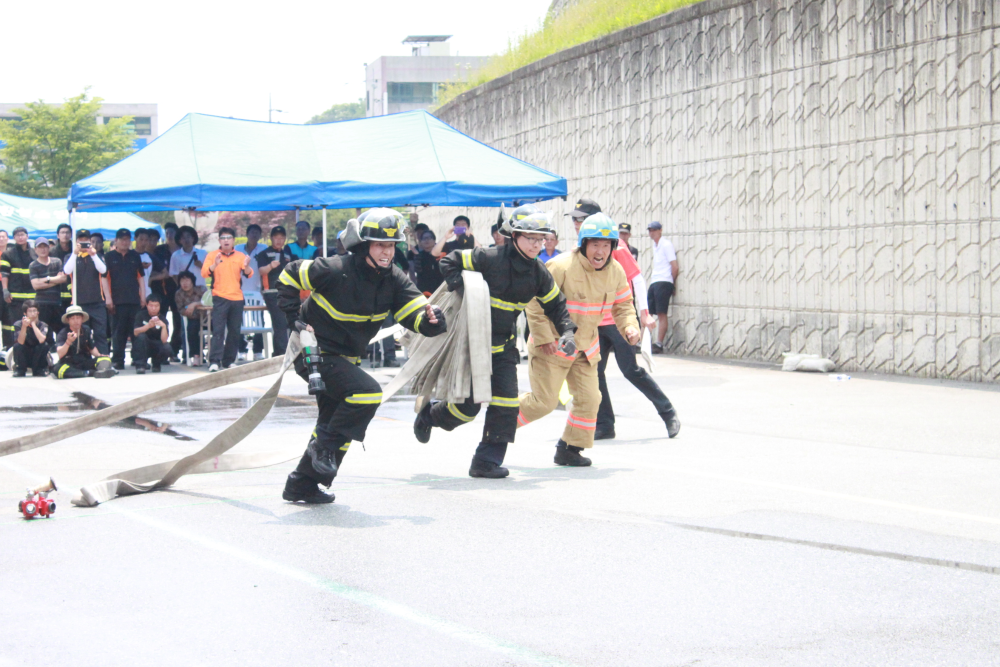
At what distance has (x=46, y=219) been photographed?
25.7 m

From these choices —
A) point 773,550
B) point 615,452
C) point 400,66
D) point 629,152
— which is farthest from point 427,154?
point 400,66

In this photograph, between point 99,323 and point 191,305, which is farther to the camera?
point 191,305

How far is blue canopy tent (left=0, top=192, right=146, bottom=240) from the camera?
82.7 feet

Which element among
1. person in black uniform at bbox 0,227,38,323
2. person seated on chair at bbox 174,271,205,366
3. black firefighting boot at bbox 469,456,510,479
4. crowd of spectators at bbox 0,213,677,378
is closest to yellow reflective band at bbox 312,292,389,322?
black firefighting boot at bbox 469,456,510,479

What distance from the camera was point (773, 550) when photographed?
565 cm

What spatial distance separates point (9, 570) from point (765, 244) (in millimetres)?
11604

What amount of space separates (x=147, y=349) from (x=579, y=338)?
9342mm

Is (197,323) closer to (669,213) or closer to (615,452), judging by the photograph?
(669,213)

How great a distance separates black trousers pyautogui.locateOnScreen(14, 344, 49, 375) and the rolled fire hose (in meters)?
8.41

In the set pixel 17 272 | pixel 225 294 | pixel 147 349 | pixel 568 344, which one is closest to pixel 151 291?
pixel 147 349

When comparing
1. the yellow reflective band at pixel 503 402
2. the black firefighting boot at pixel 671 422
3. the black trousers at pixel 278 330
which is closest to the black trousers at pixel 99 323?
the black trousers at pixel 278 330

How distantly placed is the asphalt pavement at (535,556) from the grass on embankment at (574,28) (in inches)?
415

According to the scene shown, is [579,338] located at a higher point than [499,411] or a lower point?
higher

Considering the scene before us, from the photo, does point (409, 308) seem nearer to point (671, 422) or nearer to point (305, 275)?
point (305, 275)
